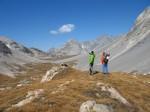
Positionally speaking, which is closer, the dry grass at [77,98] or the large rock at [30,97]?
the dry grass at [77,98]

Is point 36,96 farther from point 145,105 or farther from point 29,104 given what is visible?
point 145,105

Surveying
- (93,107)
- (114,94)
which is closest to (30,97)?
(93,107)

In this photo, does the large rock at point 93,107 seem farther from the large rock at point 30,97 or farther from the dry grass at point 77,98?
the large rock at point 30,97

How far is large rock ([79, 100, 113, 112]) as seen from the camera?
24.4 meters


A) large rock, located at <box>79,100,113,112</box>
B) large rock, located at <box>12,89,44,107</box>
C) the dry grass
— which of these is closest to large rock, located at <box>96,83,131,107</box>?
A: the dry grass

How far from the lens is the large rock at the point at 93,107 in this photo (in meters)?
24.4

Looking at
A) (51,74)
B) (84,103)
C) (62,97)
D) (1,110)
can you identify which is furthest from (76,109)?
(51,74)

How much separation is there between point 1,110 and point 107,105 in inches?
382

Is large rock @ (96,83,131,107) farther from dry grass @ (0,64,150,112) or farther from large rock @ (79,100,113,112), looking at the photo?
large rock @ (79,100,113,112)

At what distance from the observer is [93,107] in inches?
970

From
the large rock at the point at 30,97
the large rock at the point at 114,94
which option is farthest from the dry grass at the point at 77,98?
the large rock at the point at 114,94

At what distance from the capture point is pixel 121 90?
3494 cm

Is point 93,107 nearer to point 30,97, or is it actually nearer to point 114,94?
point 30,97

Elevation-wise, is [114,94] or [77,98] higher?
[114,94]
